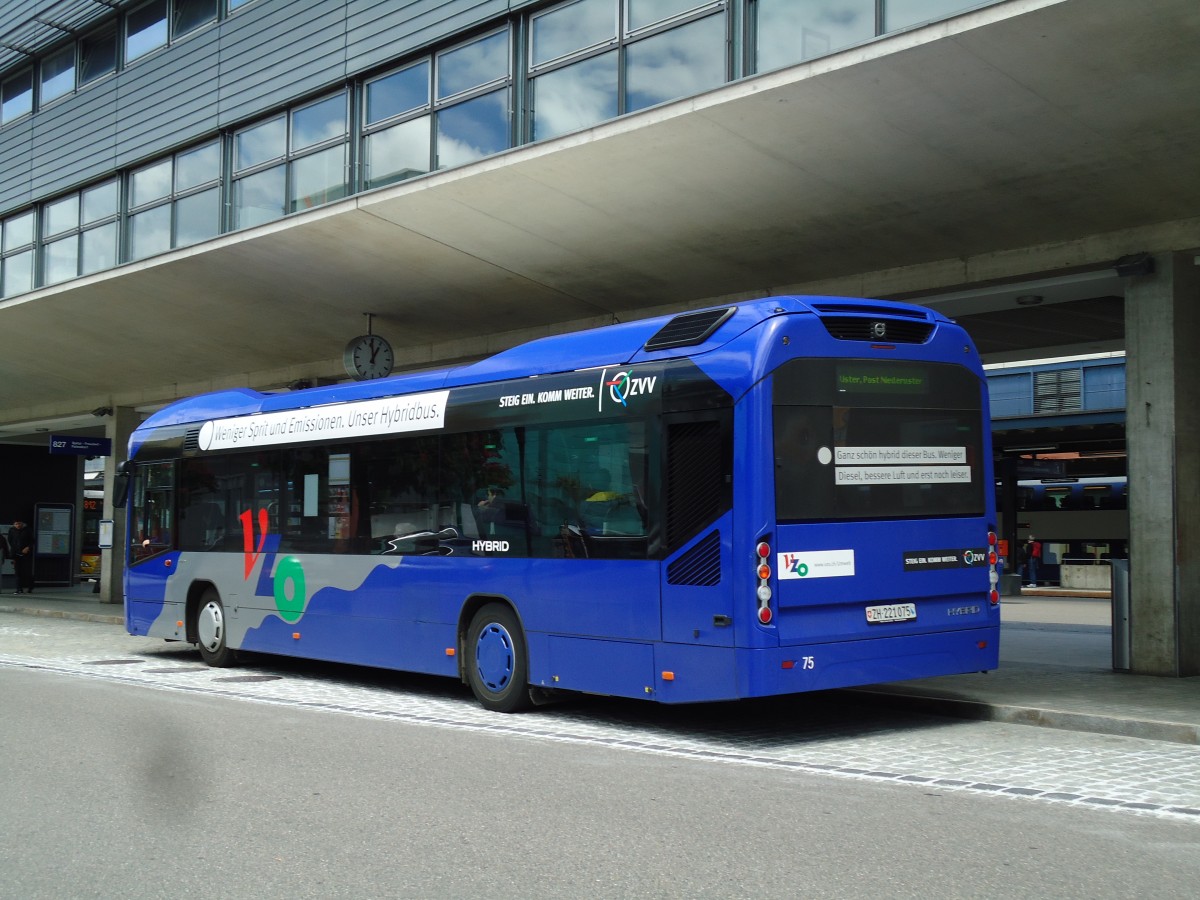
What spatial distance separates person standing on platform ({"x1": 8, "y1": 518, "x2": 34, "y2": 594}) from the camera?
34.2 m

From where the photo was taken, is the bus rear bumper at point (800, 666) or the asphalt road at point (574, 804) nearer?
the asphalt road at point (574, 804)

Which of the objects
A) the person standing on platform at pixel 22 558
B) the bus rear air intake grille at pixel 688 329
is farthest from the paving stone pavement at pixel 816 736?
the person standing on platform at pixel 22 558

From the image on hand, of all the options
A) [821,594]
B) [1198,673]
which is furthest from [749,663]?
[1198,673]

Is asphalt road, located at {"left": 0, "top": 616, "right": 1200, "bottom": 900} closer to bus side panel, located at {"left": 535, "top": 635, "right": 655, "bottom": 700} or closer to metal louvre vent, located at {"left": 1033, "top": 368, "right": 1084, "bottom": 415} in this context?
bus side panel, located at {"left": 535, "top": 635, "right": 655, "bottom": 700}

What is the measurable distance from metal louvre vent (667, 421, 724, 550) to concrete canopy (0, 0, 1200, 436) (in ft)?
12.7

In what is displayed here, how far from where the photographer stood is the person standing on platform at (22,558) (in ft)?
112

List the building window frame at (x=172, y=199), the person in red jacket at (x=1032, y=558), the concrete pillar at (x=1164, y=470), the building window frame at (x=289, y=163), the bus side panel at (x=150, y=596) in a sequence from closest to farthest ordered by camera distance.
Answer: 1. the concrete pillar at (x=1164, y=470)
2. the bus side panel at (x=150, y=596)
3. the building window frame at (x=289, y=163)
4. the building window frame at (x=172, y=199)
5. the person in red jacket at (x=1032, y=558)

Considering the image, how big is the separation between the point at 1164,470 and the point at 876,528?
16.5 ft

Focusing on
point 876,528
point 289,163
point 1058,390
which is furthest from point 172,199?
point 1058,390

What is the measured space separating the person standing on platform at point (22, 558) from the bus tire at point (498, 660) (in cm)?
2689

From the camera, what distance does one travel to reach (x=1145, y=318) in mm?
12883

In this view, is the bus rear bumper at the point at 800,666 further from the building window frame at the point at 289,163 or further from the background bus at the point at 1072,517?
the background bus at the point at 1072,517

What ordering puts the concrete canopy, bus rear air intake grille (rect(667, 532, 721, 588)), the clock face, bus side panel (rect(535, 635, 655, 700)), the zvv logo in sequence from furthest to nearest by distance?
the clock face → the concrete canopy → the zvv logo → bus side panel (rect(535, 635, 655, 700)) → bus rear air intake grille (rect(667, 532, 721, 588))

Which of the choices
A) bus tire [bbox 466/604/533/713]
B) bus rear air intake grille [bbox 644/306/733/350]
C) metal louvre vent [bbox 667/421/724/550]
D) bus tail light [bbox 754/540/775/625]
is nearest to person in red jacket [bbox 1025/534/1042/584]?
bus tire [bbox 466/604/533/713]
